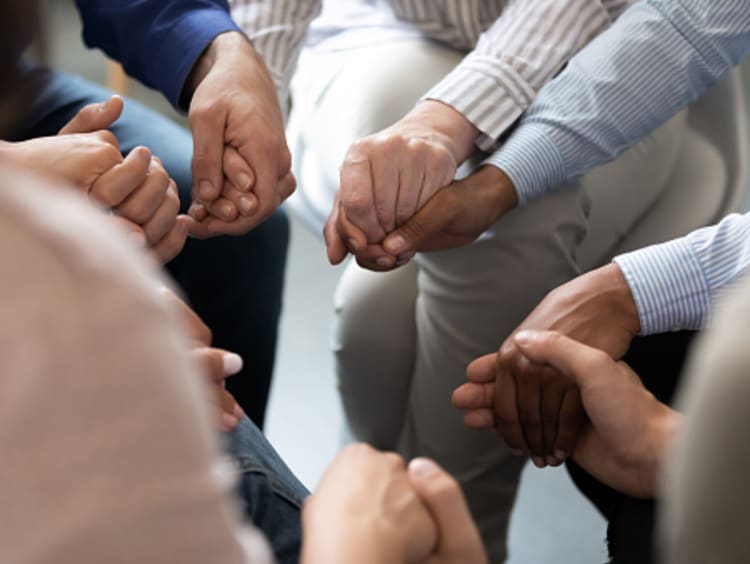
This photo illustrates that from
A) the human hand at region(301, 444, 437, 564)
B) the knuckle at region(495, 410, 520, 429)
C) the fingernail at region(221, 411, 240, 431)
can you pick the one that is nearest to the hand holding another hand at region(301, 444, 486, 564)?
the human hand at region(301, 444, 437, 564)

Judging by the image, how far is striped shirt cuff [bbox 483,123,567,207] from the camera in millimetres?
839

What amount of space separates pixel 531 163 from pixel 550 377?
23 centimetres

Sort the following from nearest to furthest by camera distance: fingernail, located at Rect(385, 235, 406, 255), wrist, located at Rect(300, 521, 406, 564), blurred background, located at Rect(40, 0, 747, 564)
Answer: wrist, located at Rect(300, 521, 406, 564) → fingernail, located at Rect(385, 235, 406, 255) → blurred background, located at Rect(40, 0, 747, 564)

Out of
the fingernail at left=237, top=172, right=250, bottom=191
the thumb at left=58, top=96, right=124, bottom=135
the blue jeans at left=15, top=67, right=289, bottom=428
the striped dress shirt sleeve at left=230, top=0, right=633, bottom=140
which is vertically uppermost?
the striped dress shirt sleeve at left=230, top=0, right=633, bottom=140

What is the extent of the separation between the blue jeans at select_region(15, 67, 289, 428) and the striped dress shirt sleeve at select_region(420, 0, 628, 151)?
24 cm

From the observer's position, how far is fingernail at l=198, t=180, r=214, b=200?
83 centimetres

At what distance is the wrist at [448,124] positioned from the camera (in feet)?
2.81

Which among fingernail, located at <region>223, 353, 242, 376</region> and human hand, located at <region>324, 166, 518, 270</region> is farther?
human hand, located at <region>324, 166, 518, 270</region>

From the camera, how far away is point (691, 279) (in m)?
0.73

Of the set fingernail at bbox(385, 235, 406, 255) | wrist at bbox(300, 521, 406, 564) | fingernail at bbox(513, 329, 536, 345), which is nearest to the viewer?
wrist at bbox(300, 521, 406, 564)

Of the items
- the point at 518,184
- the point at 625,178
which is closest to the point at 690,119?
the point at 625,178

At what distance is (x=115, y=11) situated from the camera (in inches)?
36.7

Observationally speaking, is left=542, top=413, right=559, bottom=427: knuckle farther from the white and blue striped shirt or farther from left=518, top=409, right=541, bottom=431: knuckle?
the white and blue striped shirt

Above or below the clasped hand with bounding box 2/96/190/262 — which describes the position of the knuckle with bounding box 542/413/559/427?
below
